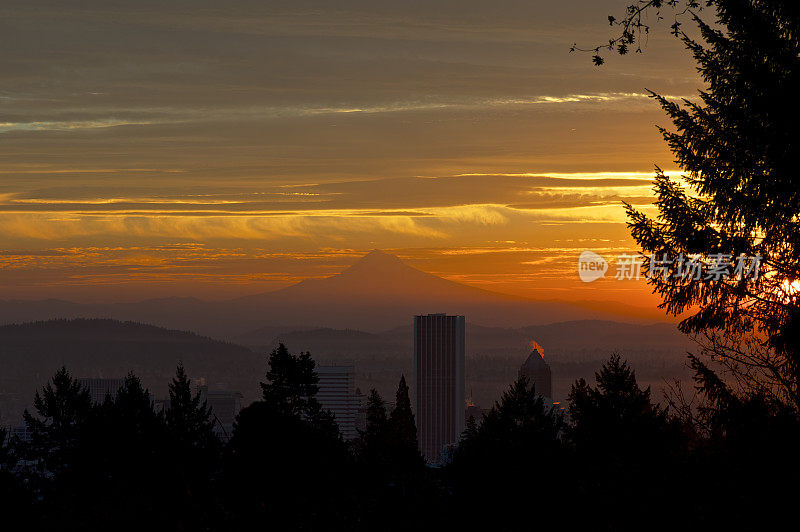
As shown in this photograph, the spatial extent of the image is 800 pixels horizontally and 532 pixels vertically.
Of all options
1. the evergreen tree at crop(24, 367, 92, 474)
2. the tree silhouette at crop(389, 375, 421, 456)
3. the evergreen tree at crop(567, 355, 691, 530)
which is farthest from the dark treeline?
the tree silhouette at crop(389, 375, 421, 456)

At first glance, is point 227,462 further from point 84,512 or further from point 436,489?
point 436,489

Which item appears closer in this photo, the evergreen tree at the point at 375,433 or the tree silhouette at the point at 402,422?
the evergreen tree at the point at 375,433

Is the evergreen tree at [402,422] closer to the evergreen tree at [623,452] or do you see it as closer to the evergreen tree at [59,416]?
the evergreen tree at [59,416]

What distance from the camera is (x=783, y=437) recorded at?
14.3 m

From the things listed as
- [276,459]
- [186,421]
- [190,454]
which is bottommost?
[190,454]

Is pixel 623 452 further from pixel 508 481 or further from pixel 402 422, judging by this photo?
pixel 402 422

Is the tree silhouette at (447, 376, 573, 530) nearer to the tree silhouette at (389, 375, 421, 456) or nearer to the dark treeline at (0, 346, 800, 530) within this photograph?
the dark treeline at (0, 346, 800, 530)

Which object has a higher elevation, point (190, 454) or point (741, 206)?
point (741, 206)

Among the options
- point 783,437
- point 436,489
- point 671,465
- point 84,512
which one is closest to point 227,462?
point 84,512

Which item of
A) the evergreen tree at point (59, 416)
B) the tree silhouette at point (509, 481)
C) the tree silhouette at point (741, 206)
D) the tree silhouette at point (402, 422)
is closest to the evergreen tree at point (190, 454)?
the tree silhouette at point (509, 481)

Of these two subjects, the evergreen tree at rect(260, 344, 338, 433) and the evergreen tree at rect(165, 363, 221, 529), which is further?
the evergreen tree at rect(260, 344, 338, 433)

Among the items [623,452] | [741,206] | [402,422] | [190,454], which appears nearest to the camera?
[741,206]

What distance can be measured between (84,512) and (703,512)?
15779 millimetres

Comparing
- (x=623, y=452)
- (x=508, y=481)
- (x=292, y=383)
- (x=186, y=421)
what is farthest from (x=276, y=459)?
(x=186, y=421)
